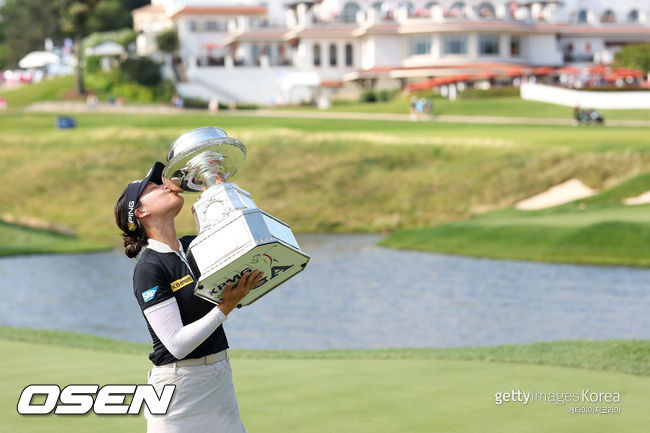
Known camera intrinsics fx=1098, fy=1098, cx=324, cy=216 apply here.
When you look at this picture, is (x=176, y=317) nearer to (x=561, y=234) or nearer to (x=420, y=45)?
(x=561, y=234)

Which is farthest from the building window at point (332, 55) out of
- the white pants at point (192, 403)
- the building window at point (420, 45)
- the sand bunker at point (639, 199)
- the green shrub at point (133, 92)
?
the white pants at point (192, 403)

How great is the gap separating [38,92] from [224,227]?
103 m

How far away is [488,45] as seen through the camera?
335ft

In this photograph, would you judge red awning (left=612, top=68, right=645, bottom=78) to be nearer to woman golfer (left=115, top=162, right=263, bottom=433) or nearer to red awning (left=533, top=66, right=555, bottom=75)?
red awning (left=533, top=66, right=555, bottom=75)

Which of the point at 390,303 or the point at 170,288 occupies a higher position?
the point at 170,288

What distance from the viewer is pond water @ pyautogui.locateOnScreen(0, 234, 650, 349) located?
77.8ft

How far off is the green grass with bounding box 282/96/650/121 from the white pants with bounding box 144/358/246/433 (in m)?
67.8

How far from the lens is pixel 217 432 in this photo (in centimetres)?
641

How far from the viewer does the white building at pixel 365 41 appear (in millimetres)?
101125

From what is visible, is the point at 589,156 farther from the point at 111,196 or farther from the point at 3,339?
the point at 3,339

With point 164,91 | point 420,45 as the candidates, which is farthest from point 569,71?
point 164,91

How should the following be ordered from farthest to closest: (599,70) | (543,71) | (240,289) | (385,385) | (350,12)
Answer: (350,12), (599,70), (543,71), (385,385), (240,289)

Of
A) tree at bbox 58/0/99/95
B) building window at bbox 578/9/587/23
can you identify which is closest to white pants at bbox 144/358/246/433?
tree at bbox 58/0/99/95

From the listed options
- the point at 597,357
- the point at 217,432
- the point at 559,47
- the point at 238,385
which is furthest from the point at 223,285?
the point at 559,47
